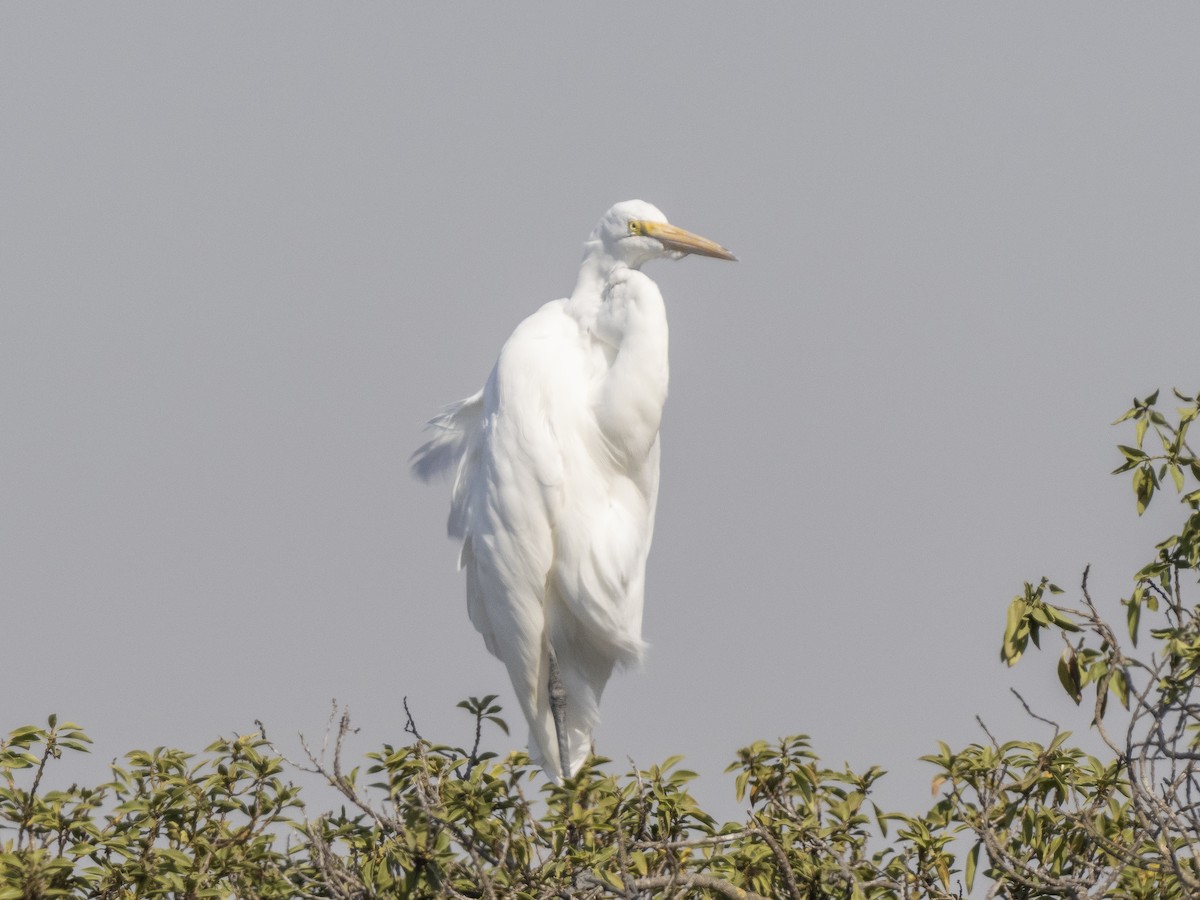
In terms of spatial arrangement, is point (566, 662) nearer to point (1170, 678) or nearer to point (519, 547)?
point (519, 547)

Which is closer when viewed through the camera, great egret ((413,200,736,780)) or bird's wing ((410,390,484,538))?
great egret ((413,200,736,780))

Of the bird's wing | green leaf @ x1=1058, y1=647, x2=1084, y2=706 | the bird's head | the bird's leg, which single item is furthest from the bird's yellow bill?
green leaf @ x1=1058, y1=647, x2=1084, y2=706

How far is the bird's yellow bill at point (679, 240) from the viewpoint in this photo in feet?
16.9

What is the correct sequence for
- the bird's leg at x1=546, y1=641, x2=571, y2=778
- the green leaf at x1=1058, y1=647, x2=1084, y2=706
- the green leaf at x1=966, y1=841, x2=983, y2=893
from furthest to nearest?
1. the bird's leg at x1=546, y1=641, x2=571, y2=778
2. the green leaf at x1=966, y1=841, x2=983, y2=893
3. the green leaf at x1=1058, y1=647, x2=1084, y2=706

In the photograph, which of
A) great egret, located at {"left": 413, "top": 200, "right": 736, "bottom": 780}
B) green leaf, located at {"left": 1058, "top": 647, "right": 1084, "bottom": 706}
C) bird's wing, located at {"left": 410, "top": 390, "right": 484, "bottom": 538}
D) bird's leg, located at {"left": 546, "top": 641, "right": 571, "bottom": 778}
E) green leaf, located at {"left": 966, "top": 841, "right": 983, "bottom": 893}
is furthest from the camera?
bird's wing, located at {"left": 410, "top": 390, "right": 484, "bottom": 538}

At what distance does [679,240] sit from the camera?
16.9 ft

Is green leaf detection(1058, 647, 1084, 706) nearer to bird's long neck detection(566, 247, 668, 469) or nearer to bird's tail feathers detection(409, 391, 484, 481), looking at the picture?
bird's long neck detection(566, 247, 668, 469)

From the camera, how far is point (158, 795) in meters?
3.77

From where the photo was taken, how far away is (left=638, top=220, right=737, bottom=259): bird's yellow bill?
5.16m

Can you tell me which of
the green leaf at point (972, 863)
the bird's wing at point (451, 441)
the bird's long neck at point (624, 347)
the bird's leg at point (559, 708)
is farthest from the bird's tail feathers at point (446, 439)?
the green leaf at point (972, 863)

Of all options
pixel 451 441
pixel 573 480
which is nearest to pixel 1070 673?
pixel 573 480

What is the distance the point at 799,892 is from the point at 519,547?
1809mm

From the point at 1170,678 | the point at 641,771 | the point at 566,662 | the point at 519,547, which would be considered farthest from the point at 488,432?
the point at 1170,678

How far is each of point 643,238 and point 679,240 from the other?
0.11 meters
